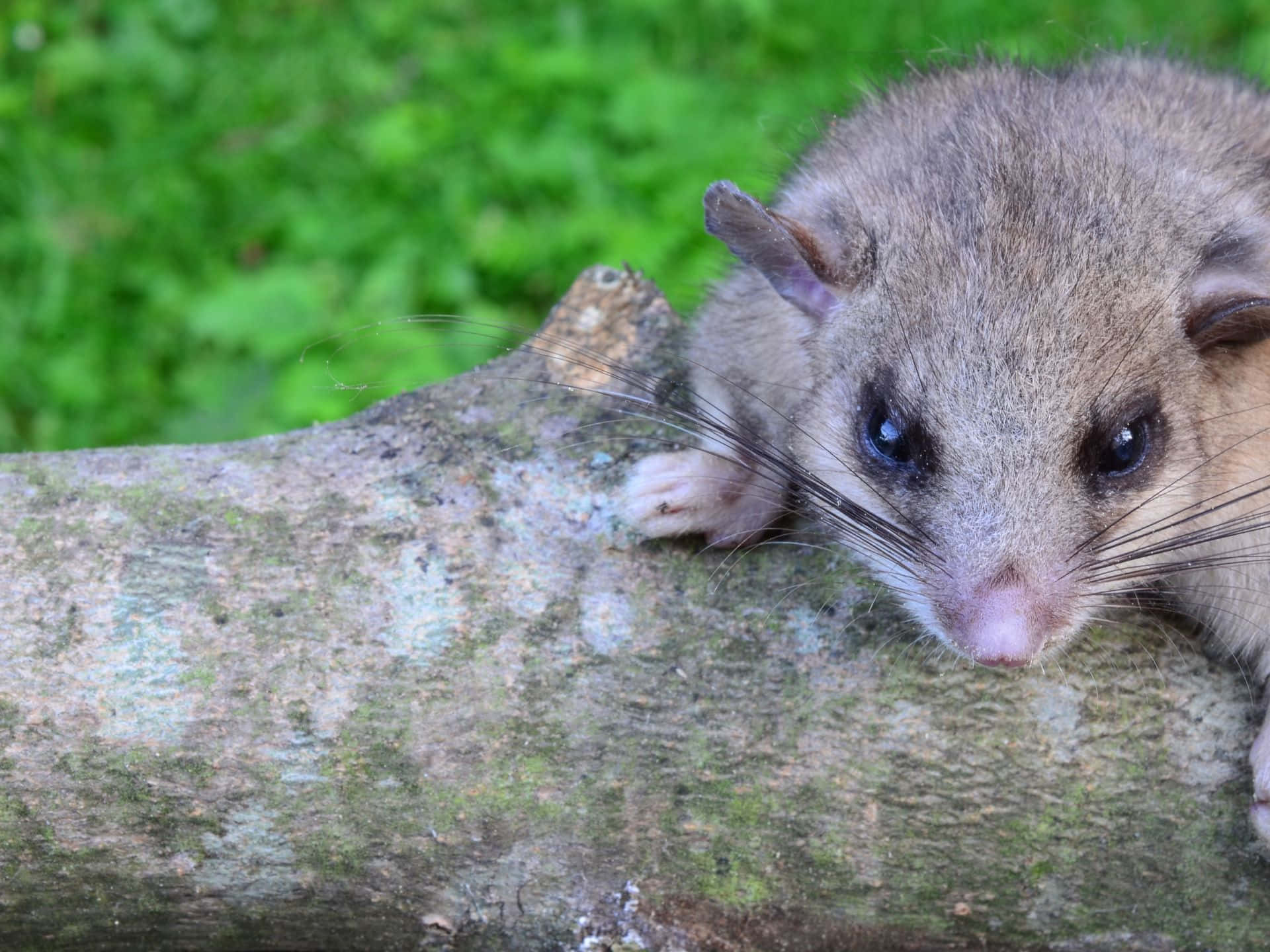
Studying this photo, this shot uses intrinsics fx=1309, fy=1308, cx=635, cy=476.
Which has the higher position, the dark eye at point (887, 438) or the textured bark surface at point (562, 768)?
the dark eye at point (887, 438)

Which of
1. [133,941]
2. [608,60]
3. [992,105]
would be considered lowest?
[133,941]

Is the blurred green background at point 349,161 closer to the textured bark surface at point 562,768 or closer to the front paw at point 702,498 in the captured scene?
the front paw at point 702,498

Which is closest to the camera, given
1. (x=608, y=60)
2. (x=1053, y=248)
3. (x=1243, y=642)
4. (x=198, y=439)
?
(x=1053, y=248)

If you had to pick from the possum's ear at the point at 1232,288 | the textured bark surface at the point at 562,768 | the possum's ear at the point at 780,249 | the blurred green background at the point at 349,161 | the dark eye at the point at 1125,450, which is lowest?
the textured bark surface at the point at 562,768

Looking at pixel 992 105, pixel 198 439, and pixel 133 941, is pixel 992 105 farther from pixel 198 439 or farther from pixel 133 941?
pixel 198 439

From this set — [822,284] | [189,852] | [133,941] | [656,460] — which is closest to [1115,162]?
[822,284]

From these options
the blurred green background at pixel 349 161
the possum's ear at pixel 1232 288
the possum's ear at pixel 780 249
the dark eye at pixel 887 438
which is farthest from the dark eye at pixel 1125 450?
the blurred green background at pixel 349 161

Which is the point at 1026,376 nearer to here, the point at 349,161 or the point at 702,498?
the point at 702,498

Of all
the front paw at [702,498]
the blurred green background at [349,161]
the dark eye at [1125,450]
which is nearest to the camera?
the dark eye at [1125,450]
